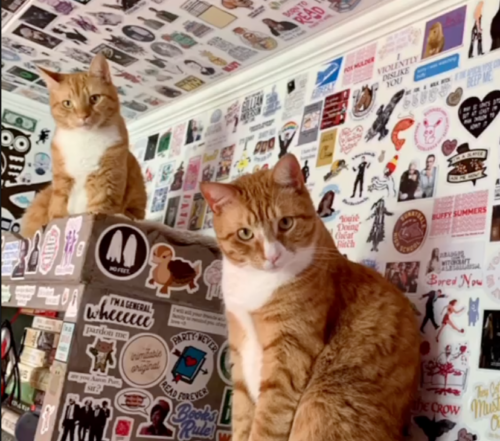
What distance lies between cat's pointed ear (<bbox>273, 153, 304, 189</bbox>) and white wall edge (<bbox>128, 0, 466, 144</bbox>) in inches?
20.5

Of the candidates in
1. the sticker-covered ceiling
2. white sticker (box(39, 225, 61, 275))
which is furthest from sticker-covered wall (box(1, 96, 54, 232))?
white sticker (box(39, 225, 61, 275))

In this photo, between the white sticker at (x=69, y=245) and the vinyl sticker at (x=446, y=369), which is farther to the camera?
the white sticker at (x=69, y=245)

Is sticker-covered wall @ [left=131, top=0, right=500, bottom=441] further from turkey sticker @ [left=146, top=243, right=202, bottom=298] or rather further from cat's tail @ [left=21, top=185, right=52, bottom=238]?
cat's tail @ [left=21, top=185, right=52, bottom=238]

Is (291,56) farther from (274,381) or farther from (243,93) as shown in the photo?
(274,381)

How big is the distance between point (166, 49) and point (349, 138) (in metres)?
0.65

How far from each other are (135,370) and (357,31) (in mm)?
993

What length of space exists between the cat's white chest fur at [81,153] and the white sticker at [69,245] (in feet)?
0.58

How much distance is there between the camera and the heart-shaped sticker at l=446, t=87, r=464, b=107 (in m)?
1.20

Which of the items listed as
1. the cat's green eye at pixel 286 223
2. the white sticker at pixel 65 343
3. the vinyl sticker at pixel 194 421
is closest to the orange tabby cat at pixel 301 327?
the cat's green eye at pixel 286 223

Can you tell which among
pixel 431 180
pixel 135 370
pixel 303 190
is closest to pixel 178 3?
pixel 303 190

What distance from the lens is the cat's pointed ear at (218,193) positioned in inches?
44.2

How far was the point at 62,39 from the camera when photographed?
1.80 metres

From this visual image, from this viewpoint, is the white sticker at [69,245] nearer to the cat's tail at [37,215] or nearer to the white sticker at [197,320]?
the white sticker at [197,320]

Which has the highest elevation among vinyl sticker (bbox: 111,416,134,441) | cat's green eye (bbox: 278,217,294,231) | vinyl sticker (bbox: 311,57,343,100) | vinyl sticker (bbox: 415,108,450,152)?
vinyl sticker (bbox: 311,57,343,100)
